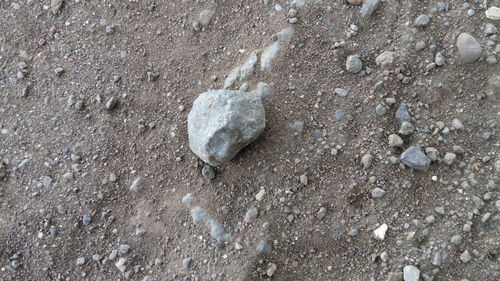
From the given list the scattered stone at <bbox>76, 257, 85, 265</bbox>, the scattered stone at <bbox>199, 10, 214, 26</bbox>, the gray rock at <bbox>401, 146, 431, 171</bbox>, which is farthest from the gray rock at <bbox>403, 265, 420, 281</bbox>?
the scattered stone at <bbox>199, 10, 214, 26</bbox>

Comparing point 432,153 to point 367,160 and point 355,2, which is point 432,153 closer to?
point 367,160

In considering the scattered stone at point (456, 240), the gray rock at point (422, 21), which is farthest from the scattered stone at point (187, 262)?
the gray rock at point (422, 21)

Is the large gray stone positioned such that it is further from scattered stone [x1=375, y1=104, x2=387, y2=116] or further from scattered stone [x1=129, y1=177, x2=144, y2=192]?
scattered stone [x1=375, y1=104, x2=387, y2=116]

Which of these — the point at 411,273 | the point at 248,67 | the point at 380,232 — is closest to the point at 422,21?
the point at 248,67

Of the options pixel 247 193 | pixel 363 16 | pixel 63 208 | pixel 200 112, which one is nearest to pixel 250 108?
pixel 200 112

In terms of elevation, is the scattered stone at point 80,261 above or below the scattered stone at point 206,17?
below

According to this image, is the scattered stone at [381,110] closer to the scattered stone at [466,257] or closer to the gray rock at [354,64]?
the gray rock at [354,64]

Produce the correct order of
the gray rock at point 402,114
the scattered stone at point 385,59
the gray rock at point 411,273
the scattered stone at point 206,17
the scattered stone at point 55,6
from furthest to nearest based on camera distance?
the scattered stone at point 55,6, the scattered stone at point 206,17, the scattered stone at point 385,59, the gray rock at point 402,114, the gray rock at point 411,273
